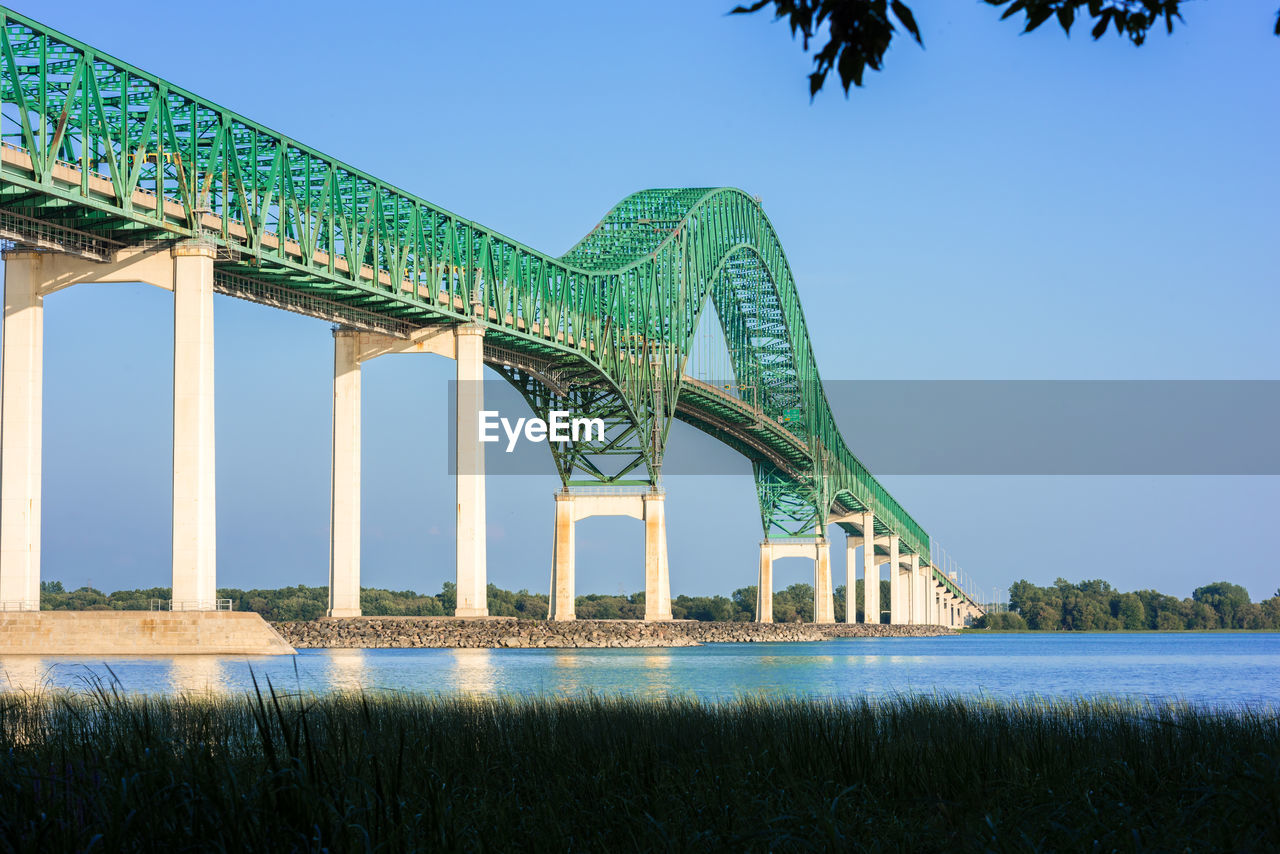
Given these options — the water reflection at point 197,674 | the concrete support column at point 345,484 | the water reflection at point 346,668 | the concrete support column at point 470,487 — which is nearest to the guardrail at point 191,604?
the water reflection at point 197,674

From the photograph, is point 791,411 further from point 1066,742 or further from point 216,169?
point 1066,742

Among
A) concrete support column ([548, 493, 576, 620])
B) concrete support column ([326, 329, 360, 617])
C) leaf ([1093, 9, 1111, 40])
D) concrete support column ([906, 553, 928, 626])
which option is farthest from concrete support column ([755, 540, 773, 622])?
leaf ([1093, 9, 1111, 40])

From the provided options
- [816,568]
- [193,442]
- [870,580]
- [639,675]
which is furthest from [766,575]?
[193,442]

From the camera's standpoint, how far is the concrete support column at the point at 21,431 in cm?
3603

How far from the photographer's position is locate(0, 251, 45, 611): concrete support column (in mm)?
36031

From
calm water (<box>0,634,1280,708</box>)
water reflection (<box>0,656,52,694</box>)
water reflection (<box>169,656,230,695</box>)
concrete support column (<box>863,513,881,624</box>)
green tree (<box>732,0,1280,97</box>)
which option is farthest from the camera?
concrete support column (<box>863,513,881,624</box>)

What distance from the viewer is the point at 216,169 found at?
4325cm

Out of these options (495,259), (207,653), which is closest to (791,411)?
(495,259)

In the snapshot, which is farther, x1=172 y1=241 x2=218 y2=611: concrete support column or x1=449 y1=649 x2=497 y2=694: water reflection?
x1=172 y1=241 x2=218 y2=611: concrete support column

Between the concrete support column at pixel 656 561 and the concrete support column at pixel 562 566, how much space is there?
4.00m

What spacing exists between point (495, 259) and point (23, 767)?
5445cm

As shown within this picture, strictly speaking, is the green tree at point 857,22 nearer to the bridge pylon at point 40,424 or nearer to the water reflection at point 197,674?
the water reflection at point 197,674

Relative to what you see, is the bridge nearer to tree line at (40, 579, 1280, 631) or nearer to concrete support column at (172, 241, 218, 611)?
concrete support column at (172, 241, 218, 611)

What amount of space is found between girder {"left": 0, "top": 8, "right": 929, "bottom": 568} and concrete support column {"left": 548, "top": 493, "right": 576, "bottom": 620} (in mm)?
4857
